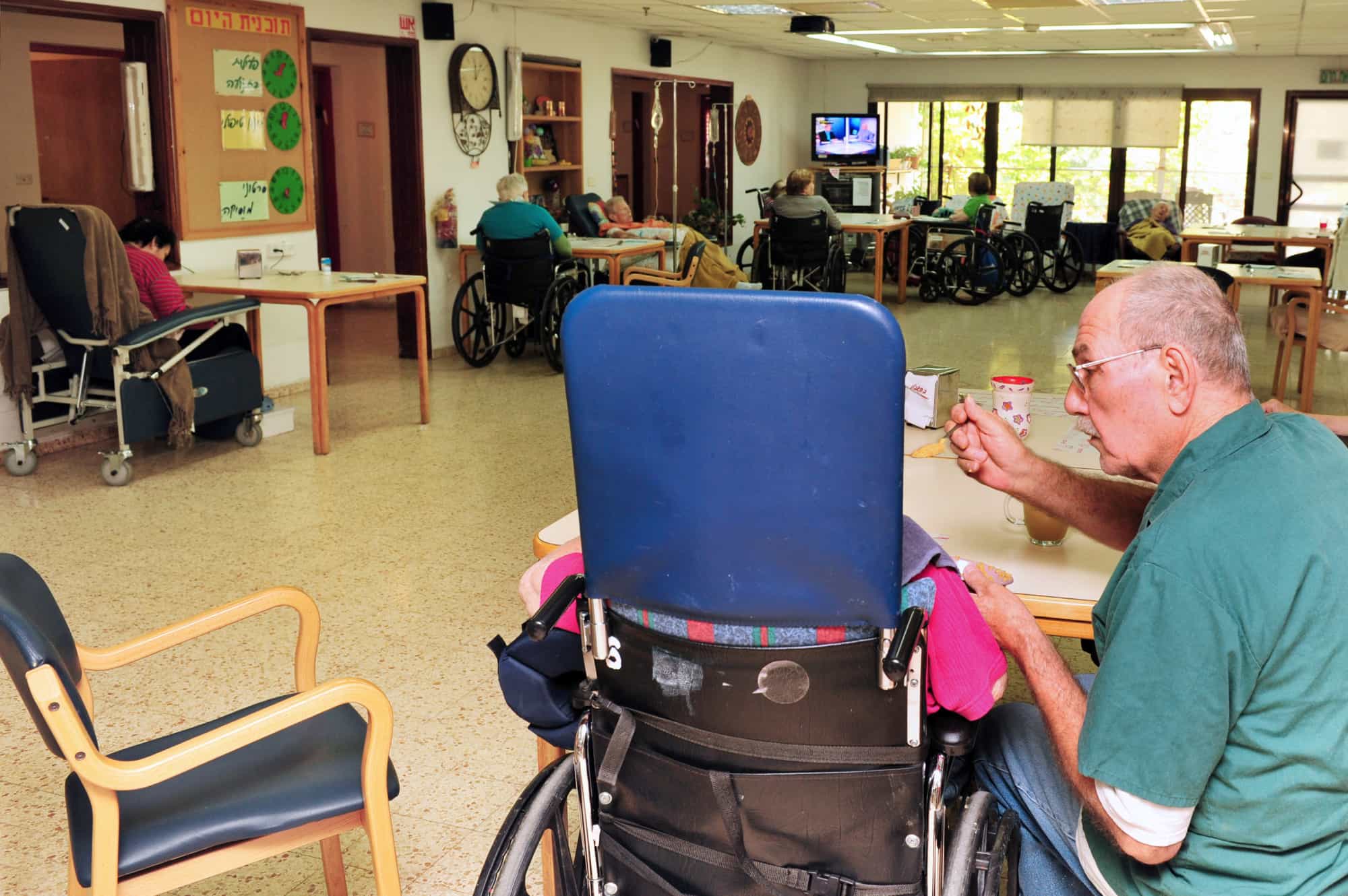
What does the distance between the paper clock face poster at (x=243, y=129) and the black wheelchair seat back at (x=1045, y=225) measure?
24.2 feet

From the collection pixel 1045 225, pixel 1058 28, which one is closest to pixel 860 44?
pixel 1058 28

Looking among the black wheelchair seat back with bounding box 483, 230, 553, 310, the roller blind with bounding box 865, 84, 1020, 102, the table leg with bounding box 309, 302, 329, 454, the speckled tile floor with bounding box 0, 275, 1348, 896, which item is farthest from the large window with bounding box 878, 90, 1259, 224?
the table leg with bounding box 309, 302, 329, 454

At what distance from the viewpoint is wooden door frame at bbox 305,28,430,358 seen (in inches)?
316

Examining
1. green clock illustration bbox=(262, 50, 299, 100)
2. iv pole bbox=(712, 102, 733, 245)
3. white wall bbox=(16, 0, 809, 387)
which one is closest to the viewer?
green clock illustration bbox=(262, 50, 299, 100)

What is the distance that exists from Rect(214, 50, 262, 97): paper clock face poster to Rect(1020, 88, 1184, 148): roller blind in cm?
1034

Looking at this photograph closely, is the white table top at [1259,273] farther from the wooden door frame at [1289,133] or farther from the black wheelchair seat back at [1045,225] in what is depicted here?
the wooden door frame at [1289,133]

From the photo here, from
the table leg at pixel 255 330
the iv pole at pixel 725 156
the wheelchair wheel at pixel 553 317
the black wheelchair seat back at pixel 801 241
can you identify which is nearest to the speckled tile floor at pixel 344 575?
the wheelchair wheel at pixel 553 317

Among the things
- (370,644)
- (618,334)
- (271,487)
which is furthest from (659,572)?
(271,487)

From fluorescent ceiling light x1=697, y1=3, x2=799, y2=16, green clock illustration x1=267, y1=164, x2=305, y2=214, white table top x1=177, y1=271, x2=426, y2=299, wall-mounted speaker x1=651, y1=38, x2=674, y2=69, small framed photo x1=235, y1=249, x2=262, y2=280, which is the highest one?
fluorescent ceiling light x1=697, y1=3, x2=799, y2=16

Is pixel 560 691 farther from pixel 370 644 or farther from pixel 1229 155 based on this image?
pixel 1229 155

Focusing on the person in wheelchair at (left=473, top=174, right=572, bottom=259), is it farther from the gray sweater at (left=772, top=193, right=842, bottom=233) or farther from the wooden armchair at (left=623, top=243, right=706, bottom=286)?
the gray sweater at (left=772, top=193, right=842, bottom=233)

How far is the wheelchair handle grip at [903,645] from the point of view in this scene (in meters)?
1.29

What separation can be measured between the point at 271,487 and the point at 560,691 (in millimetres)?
3657

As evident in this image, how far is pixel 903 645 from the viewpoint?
4.26ft
